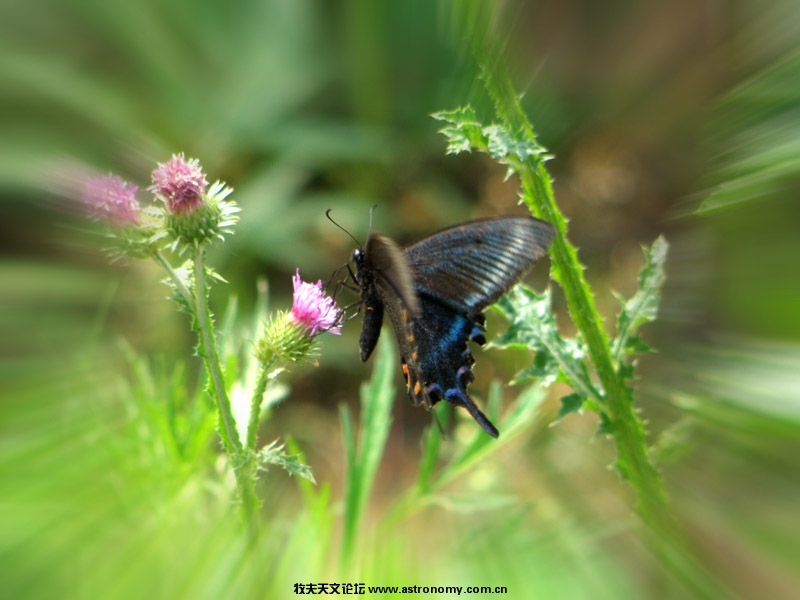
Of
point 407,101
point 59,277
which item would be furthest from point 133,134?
point 407,101

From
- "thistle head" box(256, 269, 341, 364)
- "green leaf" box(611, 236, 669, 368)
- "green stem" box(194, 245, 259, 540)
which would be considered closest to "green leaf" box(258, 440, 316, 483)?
"green stem" box(194, 245, 259, 540)

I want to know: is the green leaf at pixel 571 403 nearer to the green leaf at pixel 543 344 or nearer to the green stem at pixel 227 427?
the green leaf at pixel 543 344

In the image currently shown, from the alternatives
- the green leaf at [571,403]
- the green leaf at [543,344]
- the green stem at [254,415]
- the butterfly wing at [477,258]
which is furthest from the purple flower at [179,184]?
the green leaf at [571,403]

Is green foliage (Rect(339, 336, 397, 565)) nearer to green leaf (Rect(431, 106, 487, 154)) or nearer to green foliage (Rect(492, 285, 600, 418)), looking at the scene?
green foliage (Rect(492, 285, 600, 418))

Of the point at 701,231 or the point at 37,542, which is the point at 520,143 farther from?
the point at 701,231

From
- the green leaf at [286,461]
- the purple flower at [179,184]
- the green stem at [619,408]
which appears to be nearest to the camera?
the green leaf at [286,461]
